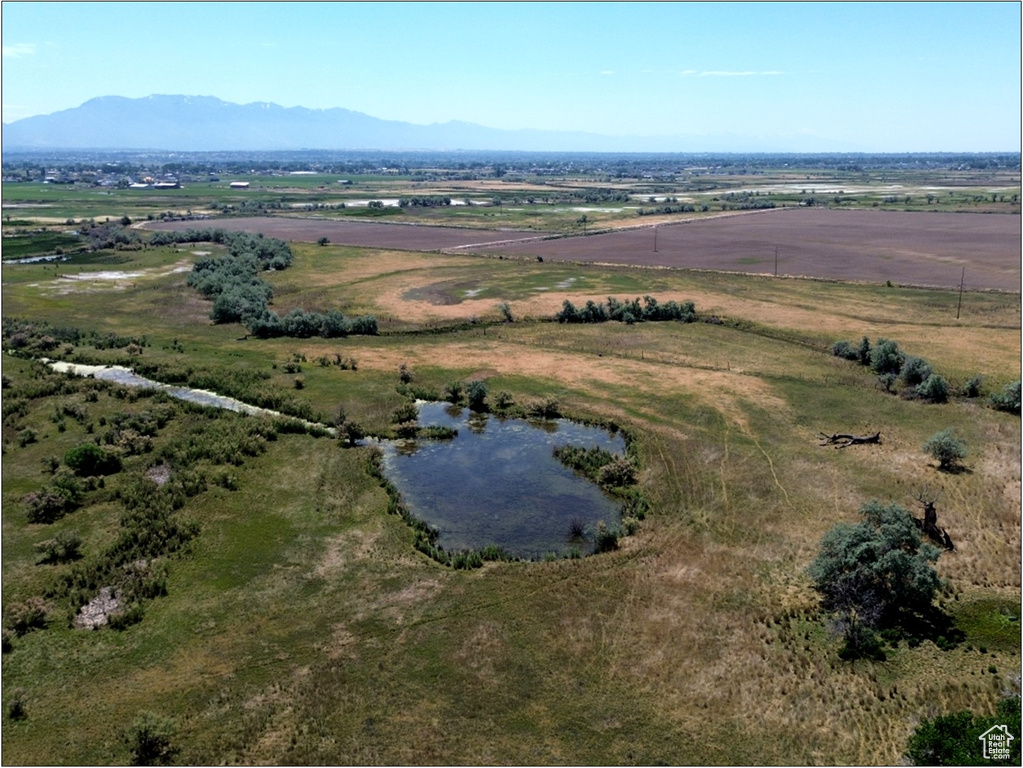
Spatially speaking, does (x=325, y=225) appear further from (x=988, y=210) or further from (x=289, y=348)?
(x=988, y=210)

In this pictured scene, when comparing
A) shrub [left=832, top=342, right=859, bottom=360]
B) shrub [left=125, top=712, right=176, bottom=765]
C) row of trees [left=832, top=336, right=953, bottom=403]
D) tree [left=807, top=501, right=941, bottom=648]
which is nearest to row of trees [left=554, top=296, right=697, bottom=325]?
shrub [left=832, top=342, right=859, bottom=360]

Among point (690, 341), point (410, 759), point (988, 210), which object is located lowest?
point (410, 759)

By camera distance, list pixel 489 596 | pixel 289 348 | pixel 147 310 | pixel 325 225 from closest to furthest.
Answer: pixel 489 596, pixel 289 348, pixel 147 310, pixel 325 225

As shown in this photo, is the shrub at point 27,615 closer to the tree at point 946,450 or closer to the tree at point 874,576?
the tree at point 874,576

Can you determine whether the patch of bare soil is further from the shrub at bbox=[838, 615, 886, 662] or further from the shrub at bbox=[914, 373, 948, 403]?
the shrub at bbox=[838, 615, 886, 662]

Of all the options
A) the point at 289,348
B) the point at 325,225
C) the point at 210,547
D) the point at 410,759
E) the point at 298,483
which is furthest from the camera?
the point at 325,225

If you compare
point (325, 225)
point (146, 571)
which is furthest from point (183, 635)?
point (325, 225)

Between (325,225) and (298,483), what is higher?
(325,225)

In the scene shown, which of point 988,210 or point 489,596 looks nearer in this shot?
point 489,596
